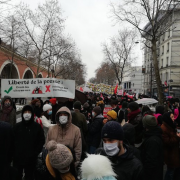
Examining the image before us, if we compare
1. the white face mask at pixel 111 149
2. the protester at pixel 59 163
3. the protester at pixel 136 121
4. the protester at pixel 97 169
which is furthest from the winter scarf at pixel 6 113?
the protester at pixel 97 169

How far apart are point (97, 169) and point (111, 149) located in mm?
467

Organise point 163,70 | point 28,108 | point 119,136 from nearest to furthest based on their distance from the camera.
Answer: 1. point 119,136
2. point 28,108
3. point 163,70

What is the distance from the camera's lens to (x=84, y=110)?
8.95m

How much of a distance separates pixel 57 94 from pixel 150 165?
4.12 meters

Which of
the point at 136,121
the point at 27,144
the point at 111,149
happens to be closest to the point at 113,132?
the point at 111,149

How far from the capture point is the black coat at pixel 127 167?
1797 millimetres

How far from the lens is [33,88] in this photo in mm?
6539

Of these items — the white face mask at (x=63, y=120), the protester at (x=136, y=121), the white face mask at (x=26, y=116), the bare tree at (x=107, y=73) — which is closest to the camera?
the white face mask at (x=63, y=120)

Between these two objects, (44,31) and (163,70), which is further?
(163,70)

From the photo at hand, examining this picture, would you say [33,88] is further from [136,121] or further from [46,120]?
[136,121]

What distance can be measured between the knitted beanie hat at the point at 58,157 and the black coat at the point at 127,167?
45 cm

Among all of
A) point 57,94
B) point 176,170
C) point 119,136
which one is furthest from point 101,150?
point 57,94

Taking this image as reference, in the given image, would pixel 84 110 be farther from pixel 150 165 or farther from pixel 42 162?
pixel 42 162

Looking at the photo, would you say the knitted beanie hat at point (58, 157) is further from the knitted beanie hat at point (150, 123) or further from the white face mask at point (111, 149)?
the knitted beanie hat at point (150, 123)
